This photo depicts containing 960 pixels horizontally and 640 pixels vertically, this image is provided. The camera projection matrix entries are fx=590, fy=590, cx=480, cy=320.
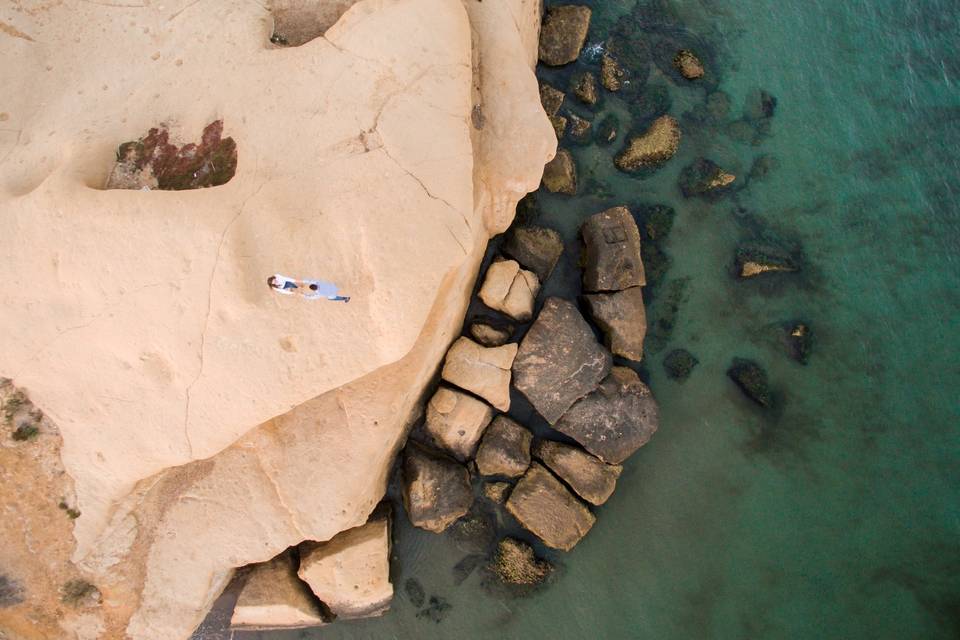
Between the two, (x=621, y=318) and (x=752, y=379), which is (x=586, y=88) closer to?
(x=621, y=318)

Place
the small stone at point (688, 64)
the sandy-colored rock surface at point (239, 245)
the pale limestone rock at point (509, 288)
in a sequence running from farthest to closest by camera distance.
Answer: the small stone at point (688, 64) → the pale limestone rock at point (509, 288) → the sandy-colored rock surface at point (239, 245)

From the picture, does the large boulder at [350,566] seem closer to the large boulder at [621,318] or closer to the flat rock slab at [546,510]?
the flat rock slab at [546,510]

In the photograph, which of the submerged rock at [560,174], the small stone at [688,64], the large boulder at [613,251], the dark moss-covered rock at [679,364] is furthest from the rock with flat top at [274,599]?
the small stone at [688,64]

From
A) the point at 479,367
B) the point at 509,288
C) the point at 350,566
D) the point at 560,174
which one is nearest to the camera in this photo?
the point at 350,566

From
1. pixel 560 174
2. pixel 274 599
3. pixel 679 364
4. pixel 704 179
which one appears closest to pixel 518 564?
pixel 274 599

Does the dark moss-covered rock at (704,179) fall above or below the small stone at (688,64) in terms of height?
below

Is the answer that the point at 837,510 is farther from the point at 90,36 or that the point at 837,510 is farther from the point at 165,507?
the point at 90,36
